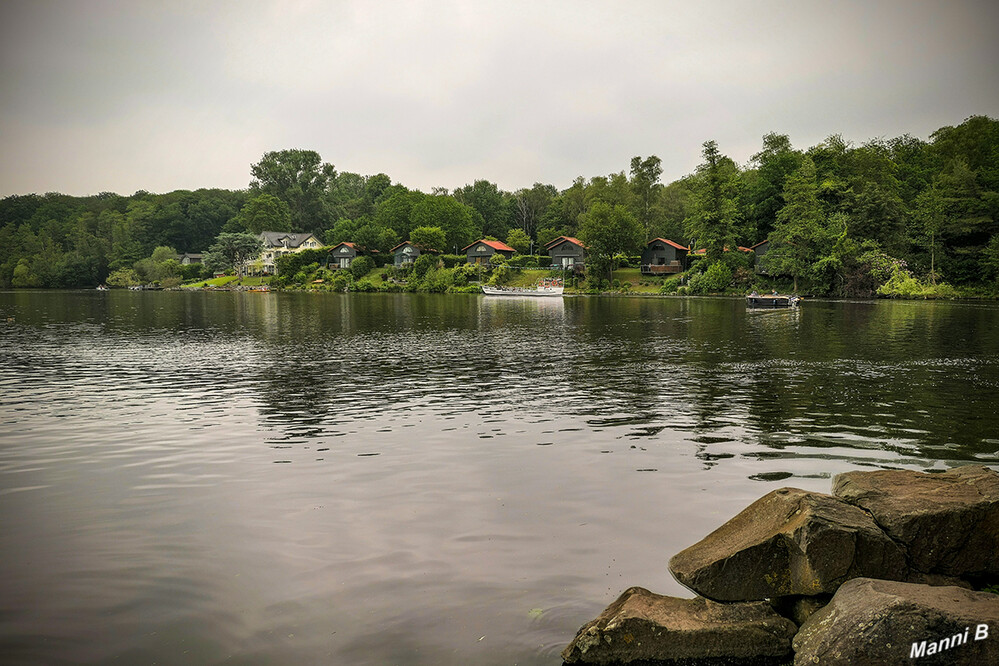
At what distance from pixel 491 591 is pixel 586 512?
10.8 feet

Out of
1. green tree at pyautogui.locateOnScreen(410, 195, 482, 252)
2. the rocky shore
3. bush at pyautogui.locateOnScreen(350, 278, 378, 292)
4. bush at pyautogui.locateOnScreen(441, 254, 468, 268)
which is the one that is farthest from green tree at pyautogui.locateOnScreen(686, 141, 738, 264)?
the rocky shore

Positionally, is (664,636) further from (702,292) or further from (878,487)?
(702,292)

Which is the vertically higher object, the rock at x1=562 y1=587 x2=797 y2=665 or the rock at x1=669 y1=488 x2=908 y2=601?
the rock at x1=669 y1=488 x2=908 y2=601

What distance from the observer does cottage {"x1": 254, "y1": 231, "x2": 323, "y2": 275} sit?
155 meters

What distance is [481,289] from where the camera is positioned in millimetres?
113562

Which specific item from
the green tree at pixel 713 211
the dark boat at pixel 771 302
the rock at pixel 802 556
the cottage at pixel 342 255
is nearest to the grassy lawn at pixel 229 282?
the cottage at pixel 342 255

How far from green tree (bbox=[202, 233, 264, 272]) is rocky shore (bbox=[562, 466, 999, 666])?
161666 mm

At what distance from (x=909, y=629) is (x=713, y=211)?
102 m

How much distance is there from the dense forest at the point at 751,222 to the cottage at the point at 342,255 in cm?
354

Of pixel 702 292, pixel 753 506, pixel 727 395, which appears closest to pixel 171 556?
pixel 753 506

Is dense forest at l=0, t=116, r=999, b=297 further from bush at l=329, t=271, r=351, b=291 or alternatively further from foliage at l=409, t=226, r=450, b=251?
bush at l=329, t=271, r=351, b=291

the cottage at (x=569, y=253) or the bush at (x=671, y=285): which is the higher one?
the cottage at (x=569, y=253)

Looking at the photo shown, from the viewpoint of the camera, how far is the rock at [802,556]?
7.04 m

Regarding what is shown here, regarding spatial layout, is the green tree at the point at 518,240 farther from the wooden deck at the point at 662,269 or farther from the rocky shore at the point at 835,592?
the rocky shore at the point at 835,592
